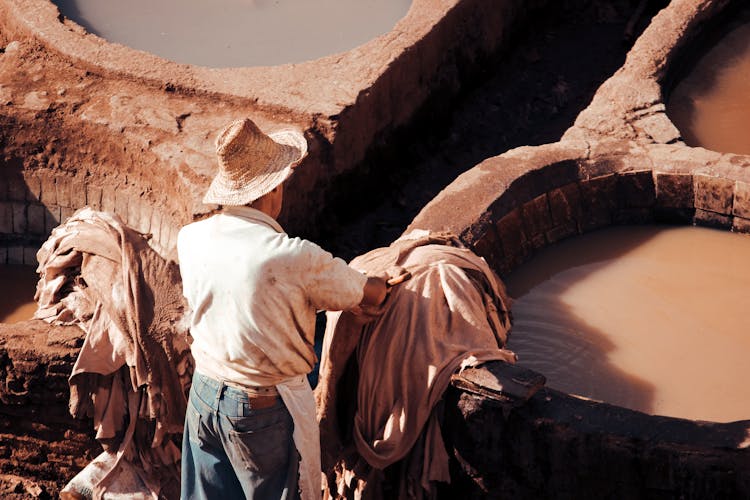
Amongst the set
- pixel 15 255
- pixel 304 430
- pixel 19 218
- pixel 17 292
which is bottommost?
pixel 17 292

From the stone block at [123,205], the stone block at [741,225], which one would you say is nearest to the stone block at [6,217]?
the stone block at [123,205]

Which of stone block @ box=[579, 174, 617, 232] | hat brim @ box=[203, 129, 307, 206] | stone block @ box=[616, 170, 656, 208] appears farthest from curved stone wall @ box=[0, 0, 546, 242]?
hat brim @ box=[203, 129, 307, 206]

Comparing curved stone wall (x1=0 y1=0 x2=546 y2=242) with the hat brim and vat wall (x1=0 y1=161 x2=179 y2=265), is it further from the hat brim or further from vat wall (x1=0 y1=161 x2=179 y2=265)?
the hat brim

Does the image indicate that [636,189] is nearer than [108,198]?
Yes

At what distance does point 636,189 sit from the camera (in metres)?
7.32

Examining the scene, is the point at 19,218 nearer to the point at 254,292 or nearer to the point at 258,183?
the point at 258,183

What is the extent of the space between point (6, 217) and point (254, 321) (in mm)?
4279

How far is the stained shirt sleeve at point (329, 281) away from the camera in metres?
4.53

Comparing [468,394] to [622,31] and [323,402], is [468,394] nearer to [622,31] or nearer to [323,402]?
[323,402]

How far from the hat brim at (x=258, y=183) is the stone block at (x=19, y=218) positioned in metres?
Answer: 3.92

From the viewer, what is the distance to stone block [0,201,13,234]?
832 cm

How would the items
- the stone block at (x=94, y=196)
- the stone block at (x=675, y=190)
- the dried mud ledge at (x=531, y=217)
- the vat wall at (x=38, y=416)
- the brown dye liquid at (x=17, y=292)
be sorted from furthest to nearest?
the stone block at (x=94, y=196) < the brown dye liquid at (x=17, y=292) < the stone block at (x=675, y=190) < the vat wall at (x=38, y=416) < the dried mud ledge at (x=531, y=217)

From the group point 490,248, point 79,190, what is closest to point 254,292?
point 490,248

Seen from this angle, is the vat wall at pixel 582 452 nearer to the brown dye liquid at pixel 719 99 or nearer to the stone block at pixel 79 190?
the brown dye liquid at pixel 719 99
